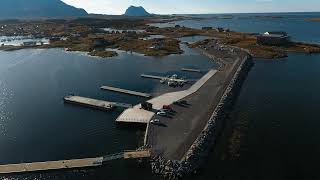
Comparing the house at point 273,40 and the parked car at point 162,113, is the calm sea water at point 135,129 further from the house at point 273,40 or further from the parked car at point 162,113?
the house at point 273,40

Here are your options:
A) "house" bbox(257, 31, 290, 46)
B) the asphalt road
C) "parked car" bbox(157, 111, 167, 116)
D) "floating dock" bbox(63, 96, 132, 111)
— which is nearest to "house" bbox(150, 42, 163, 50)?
"house" bbox(257, 31, 290, 46)

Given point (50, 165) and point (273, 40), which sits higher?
point (273, 40)

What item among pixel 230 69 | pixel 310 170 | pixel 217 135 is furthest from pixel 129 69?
pixel 310 170

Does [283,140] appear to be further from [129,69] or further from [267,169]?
[129,69]

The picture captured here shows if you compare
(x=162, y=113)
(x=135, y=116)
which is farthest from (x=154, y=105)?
(x=162, y=113)

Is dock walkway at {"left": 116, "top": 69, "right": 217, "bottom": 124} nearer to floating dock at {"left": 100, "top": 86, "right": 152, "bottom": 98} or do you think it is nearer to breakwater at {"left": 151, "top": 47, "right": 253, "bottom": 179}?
floating dock at {"left": 100, "top": 86, "right": 152, "bottom": 98}

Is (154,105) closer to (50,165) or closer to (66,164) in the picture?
(66,164)

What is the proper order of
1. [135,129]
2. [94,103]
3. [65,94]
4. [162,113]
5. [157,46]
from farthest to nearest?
1. [157,46]
2. [65,94]
3. [94,103]
4. [162,113]
5. [135,129]

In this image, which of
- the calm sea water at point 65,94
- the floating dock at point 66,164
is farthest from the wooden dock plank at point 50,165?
the calm sea water at point 65,94
